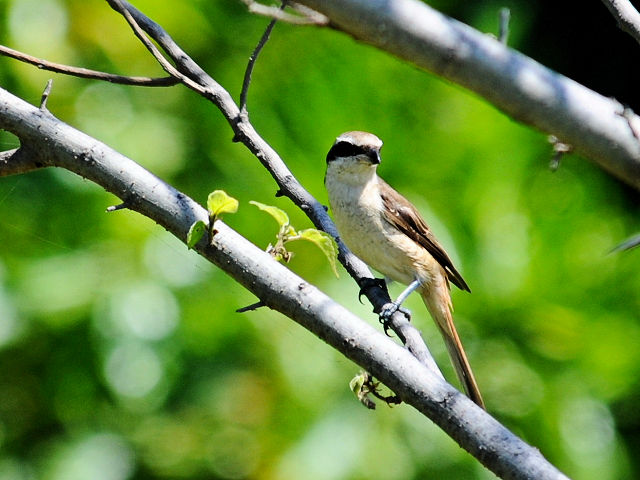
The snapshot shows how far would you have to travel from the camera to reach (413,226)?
3084 mm

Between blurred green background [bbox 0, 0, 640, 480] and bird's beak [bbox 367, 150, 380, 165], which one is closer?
bird's beak [bbox 367, 150, 380, 165]

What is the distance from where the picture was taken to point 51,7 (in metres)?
3.96

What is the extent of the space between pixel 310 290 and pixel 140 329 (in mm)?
2020

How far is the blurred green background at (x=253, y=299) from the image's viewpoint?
331cm

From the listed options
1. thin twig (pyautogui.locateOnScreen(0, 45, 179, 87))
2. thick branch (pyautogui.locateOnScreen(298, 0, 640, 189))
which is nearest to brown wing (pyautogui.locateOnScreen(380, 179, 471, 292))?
thin twig (pyautogui.locateOnScreen(0, 45, 179, 87))

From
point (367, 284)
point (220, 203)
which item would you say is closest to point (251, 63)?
point (220, 203)

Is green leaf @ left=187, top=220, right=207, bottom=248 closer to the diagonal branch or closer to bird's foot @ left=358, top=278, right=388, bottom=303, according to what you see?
the diagonal branch

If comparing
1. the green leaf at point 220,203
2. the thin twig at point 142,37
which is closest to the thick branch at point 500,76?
the green leaf at point 220,203

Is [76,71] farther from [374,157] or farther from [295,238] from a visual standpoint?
[374,157]

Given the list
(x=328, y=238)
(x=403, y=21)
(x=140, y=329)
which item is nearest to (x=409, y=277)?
(x=140, y=329)

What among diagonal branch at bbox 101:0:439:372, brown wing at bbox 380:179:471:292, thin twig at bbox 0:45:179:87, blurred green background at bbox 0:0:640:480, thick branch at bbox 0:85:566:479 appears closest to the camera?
thick branch at bbox 0:85:566:479

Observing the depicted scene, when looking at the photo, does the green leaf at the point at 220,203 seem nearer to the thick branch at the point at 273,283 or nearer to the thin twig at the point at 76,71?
the thick branch at the point at 273,283

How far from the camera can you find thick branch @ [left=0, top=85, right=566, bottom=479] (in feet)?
4.56

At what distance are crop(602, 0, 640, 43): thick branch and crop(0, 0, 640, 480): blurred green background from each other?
7.29 ft
